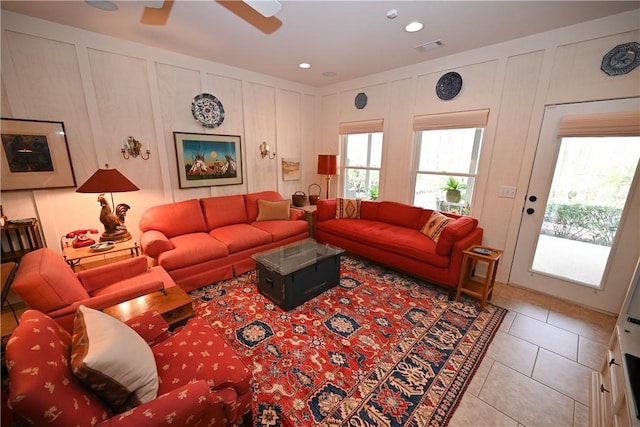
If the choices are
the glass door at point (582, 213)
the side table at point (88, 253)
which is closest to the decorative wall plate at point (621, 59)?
the glass door at point (582, 213)

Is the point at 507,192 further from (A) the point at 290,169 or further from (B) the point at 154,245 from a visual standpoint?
(B) the point at 154,245

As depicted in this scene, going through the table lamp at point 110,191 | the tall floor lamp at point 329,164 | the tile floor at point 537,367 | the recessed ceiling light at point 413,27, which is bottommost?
the tile floor at point 537,367

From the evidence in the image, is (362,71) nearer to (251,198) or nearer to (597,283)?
(251,198)

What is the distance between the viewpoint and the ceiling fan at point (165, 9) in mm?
1742

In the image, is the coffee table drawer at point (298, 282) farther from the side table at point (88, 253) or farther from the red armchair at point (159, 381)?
the side table at point (88, 253)

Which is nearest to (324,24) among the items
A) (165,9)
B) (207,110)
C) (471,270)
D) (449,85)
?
(165,9)

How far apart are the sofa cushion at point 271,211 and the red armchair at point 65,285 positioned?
1839 mm

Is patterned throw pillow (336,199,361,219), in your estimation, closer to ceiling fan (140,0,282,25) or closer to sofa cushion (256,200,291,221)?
sofa cushion (256,200,291,221)

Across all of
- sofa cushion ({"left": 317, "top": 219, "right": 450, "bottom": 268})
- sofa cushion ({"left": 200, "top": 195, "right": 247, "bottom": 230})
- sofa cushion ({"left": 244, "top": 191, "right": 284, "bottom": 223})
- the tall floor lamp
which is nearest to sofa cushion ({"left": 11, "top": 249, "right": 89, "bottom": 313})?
sofa cushion ({"left": 200, "top": 195, "right": 247, "bottom": 230})

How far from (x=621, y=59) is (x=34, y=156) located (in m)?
5.41

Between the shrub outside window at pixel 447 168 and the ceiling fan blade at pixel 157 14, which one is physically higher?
the ceiling fan blade at pixel 157 14

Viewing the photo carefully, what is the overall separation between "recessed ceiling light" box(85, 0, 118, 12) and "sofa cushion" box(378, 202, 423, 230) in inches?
139

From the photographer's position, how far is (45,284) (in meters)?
1.46

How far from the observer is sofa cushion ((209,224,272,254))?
301 cm
